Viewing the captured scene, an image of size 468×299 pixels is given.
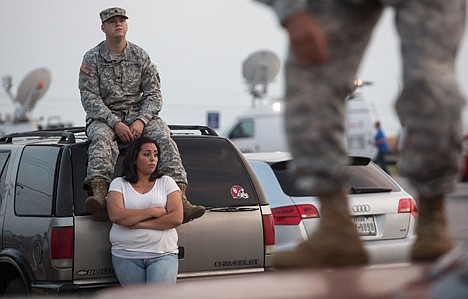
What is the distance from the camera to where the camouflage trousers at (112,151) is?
8078mm

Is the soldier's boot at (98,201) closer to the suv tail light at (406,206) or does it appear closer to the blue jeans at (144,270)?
the blue jeans at (144,270)

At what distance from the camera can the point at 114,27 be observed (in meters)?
8.55

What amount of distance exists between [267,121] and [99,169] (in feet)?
84.2

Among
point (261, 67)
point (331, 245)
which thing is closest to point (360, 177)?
point (331, 245)

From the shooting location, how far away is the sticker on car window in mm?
8742

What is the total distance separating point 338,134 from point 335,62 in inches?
9.2

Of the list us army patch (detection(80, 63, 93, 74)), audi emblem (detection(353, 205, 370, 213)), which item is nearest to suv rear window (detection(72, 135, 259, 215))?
us army patch (detection(80, 63, 93, 74))

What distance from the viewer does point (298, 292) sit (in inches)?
113

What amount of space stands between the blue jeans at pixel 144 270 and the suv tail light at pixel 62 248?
315 mm

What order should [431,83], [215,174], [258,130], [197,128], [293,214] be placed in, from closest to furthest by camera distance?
[431,83], [215,174], [197,128], [293,214], [258,130]

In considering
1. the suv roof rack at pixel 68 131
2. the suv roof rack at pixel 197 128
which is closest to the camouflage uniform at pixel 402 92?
the suv roof rack at pixel 68 131

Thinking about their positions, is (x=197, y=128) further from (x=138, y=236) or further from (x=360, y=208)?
(x=360, y=208)

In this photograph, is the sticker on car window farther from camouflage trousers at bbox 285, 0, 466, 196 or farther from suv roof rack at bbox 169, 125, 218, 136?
camouflage trousers at bbox 285, 0, 466, 196

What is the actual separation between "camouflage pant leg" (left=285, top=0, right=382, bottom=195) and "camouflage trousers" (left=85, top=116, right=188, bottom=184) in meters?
4.52
